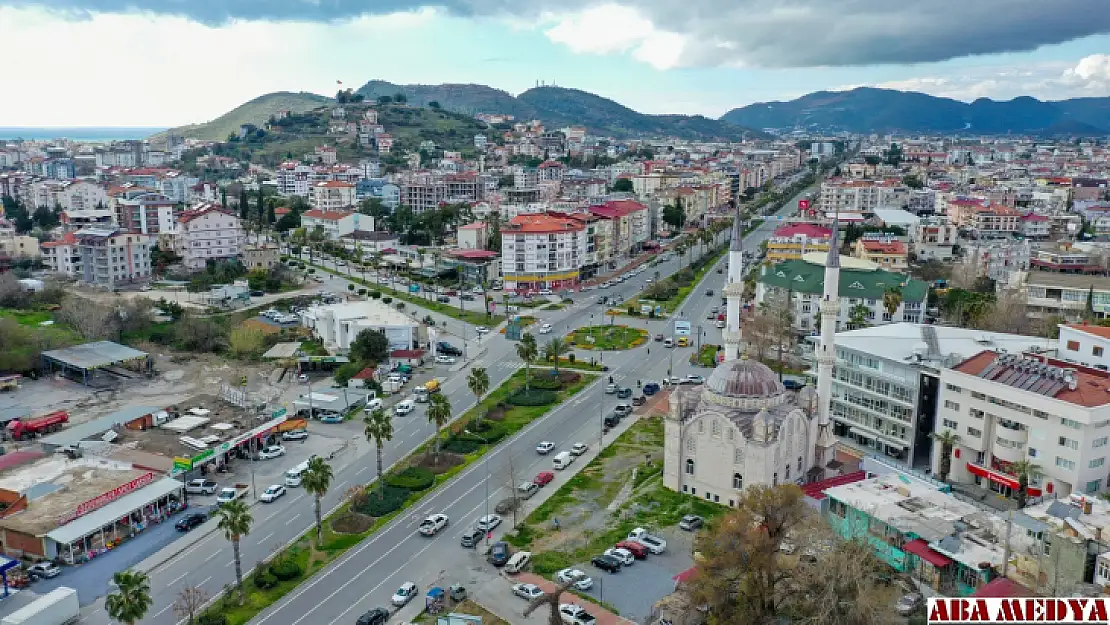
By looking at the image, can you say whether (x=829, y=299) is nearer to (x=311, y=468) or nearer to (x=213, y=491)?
(x=311, y=468)

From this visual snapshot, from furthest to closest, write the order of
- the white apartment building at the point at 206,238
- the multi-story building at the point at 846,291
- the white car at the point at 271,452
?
1. the white apartment building at the point at 206,238
2. the multi-story building at the point at 846,291
3. the white car at the point at 271,452

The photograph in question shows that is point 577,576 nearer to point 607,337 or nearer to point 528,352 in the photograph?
point 528,352

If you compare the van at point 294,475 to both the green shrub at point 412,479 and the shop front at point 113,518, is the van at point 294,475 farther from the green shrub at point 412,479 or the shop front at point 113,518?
the shop front at point 113,518

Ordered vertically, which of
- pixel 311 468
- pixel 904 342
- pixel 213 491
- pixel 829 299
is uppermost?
pixel 829 299

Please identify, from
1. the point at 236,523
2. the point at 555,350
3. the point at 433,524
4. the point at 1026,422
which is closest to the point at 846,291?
the point at 555,350

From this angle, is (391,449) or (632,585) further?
(391,449)

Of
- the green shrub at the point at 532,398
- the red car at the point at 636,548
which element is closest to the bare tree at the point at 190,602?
the red car at the point at 636,548

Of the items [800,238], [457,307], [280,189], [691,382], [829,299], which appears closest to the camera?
[829,299]

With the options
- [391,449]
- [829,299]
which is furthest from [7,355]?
[829,299]
